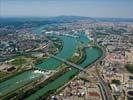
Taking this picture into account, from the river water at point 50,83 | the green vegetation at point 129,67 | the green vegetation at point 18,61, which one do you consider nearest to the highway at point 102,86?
the river water at point 50,83

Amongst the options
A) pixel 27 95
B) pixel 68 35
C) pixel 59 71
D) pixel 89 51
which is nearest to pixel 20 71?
pixel 59 71

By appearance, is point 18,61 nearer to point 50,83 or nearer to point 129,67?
point 50,83

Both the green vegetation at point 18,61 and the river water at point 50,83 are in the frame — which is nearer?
the river water at point 50,83

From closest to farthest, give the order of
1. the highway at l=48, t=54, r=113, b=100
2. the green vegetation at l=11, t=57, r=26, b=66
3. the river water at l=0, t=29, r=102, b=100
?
1. the highway at l=48, t=54, r=113, b=100
2. the river water at l=0, t=29, r=102, b=100
3. the green vegetation at l=11, t=57, r=26, b=66

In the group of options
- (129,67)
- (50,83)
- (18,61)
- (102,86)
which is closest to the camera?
(102,86)

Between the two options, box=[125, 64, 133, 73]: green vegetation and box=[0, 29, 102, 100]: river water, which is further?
box=[125, 64, 133, 73]: green vegetation

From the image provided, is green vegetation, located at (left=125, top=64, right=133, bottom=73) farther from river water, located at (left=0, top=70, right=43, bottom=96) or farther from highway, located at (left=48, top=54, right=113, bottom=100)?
river water, located at (left=0, top=70, right=43, bottom=96)

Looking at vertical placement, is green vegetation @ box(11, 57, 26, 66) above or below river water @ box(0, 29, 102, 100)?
above

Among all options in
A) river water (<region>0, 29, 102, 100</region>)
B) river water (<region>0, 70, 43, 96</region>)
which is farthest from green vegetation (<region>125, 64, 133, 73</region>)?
river water (<region>0, 70, 43, 96</region>)

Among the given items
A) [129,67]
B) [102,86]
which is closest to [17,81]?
[102,86]

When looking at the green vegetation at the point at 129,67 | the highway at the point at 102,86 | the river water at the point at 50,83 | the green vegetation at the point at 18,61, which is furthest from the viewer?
the green vegetation at the point at 18,61

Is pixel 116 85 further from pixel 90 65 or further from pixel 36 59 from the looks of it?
pixel 36 59

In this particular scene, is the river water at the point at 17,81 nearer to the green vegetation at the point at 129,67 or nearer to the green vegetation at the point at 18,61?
the green vegetation at the point at 18,61
